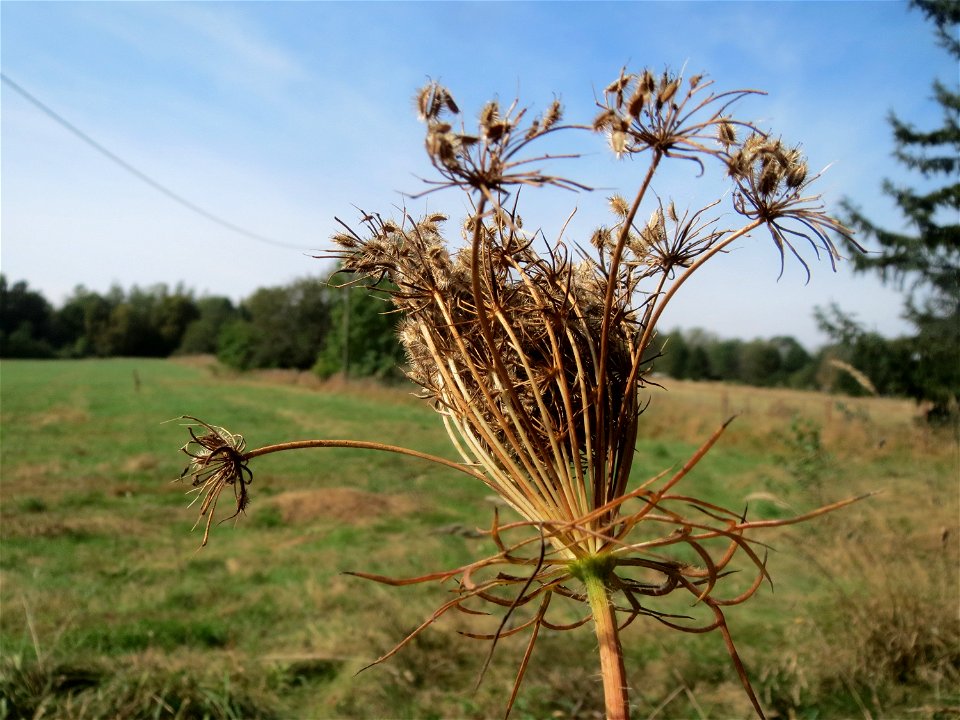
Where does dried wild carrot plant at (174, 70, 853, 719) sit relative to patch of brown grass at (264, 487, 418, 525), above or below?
above

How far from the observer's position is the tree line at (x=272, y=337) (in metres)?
49.3

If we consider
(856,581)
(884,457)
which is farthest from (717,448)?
(856,581)

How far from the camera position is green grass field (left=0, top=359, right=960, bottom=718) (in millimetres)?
4672

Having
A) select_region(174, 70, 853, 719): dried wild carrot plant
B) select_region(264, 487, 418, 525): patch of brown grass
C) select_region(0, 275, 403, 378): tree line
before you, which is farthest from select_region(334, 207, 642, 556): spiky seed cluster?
select_region(0, 275, 403, 378): tree line

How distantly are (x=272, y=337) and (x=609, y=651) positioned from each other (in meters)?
65.0

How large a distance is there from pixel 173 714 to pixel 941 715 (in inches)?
166

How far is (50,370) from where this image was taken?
49594 millimetres

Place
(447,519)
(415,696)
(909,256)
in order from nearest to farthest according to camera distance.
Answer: (415,696) < (447,519) < (909,256)

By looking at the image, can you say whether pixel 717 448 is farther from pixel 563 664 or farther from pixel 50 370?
pixel 50 370

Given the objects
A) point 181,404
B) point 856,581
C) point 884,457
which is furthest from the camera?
point 181,404

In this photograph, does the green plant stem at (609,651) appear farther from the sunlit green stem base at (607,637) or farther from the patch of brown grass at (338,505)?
the patch of brown grass at (338,505)

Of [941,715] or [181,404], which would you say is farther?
[181,404]

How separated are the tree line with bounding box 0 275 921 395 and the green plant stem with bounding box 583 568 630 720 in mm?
36097

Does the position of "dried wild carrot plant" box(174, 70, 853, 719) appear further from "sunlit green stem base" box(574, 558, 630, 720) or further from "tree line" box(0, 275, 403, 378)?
"tree line" box(0, 275, 403, 378)
